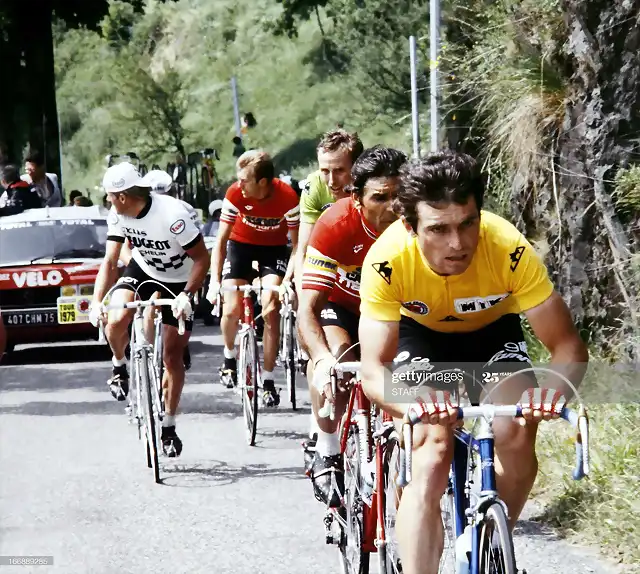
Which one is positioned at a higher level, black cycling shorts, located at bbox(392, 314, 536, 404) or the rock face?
the rock face

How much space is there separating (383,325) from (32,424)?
7.37 metres

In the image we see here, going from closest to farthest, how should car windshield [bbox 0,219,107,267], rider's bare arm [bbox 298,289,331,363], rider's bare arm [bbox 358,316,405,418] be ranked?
rider's bare arm [bbox 358,316,405,418]
rider's bare arm [bbox 298,289,331,363]
car windshield [bbox 0,219,107,267]

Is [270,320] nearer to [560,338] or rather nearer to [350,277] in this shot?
[350,277]

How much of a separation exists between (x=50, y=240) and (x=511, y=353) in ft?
38.4

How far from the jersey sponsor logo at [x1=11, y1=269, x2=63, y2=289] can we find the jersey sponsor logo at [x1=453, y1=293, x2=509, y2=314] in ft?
A: 36.5

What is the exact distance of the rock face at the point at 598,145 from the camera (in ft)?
→ 34.7

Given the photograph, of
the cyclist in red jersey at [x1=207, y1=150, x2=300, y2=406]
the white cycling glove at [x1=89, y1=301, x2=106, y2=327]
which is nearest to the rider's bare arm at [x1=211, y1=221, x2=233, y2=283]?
the cyclist in red jersey at [x1=207, y1=150, x2=300, y2=406]

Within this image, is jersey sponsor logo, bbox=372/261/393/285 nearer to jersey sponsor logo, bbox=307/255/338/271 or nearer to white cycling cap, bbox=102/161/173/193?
jersey sponsor logo, bbox=307/255/338/271

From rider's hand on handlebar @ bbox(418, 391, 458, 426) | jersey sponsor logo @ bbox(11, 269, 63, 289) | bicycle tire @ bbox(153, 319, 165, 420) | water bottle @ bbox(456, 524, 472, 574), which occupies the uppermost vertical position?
jersey sponsor logo @ bbox(11, 269, 63, 289)

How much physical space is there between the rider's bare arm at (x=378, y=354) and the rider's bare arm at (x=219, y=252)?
644cm

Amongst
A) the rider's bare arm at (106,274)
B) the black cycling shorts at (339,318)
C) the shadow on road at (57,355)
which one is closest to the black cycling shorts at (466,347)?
the black cycling shorts at (339,318)

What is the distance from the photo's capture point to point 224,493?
8.61 meters

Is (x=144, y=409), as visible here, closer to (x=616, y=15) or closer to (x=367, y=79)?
(x=616, y=15)

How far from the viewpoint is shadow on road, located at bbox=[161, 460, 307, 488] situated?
354 inches
